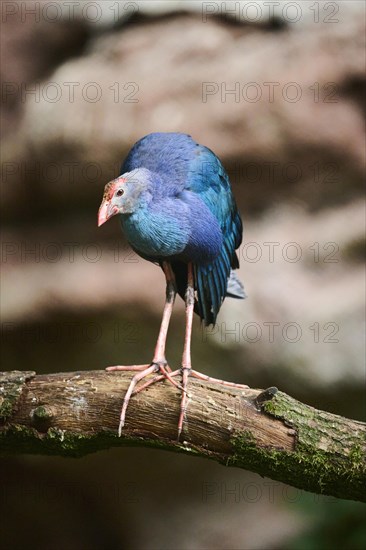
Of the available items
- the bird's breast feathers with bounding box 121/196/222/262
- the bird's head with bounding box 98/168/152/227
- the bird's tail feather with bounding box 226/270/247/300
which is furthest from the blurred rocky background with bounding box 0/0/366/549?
Answer: the bird's head with bounding box 98/168/152/227

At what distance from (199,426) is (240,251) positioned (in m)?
2.67

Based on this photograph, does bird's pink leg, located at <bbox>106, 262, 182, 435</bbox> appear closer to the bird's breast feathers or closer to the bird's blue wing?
the bird's blue wing

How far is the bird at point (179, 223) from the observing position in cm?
348

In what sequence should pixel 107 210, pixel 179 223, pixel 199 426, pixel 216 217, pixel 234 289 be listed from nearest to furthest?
pixel 199 426 → pixel 107 210 → pixel 179 223 → pixel 216 217 → pixel 234 289

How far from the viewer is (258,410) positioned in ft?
10.1

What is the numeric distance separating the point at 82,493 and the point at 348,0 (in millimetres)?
4212

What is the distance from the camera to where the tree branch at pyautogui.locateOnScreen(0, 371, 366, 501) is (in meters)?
2.99

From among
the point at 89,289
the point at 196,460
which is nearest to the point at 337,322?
the point at 196,460

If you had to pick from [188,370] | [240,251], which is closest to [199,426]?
[188,370]

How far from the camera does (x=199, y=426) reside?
3.14 meters

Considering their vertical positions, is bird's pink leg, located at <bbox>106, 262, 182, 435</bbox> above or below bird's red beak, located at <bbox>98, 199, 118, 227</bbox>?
below

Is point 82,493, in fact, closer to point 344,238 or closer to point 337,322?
point 337,322

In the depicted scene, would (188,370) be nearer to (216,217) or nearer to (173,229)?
(173,229)

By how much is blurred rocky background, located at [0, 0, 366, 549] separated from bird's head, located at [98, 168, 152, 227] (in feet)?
6.57
